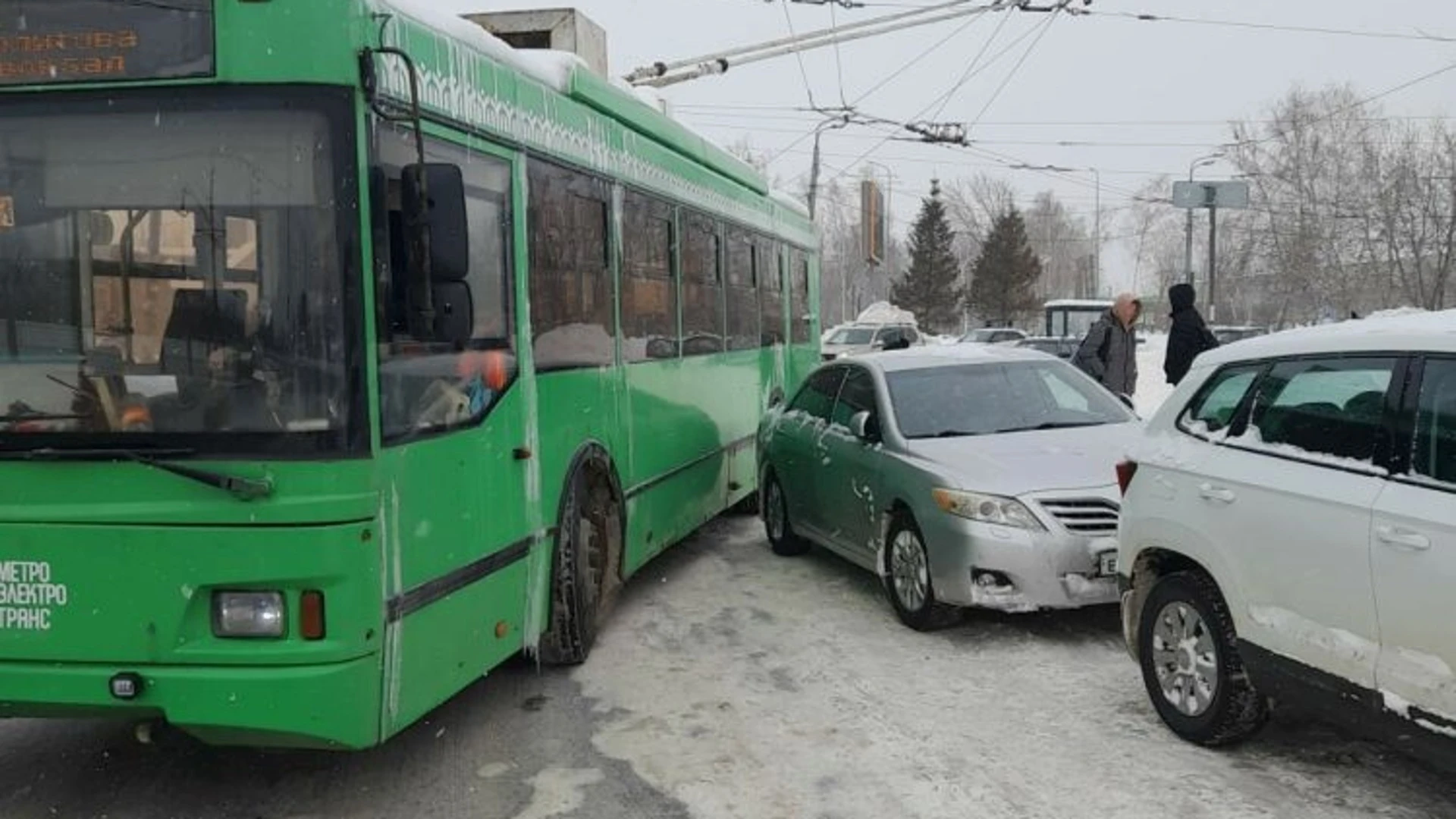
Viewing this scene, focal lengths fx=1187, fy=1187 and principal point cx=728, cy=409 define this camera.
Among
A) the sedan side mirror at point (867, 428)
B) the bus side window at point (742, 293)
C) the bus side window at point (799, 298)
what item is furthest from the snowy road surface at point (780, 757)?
the bus side window at point (799, 298)

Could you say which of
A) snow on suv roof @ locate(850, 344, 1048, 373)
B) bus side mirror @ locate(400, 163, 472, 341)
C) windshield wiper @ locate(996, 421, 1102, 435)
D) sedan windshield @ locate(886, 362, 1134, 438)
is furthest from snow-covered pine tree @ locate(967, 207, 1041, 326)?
bus side mirror @ locate(400, 163, 472, 341)

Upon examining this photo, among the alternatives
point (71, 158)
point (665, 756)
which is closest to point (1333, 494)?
point (665, 756)

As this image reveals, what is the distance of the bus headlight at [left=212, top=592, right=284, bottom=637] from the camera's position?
381 centimetres

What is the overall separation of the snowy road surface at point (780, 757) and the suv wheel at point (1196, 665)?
0.12 m

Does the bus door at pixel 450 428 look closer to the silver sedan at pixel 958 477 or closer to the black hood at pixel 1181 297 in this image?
the silver sedan at pixel 958 477

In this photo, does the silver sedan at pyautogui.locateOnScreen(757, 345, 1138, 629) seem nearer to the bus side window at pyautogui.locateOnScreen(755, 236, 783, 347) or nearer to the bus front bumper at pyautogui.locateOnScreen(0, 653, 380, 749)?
the bus side window at pyautogui.locateOnScreen(755, 236, 783, 347)

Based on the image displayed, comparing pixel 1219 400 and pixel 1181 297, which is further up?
pixel 1181 297

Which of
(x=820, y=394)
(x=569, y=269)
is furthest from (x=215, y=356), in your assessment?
(x=820, y=394)

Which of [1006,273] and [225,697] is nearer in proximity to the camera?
[225,697]

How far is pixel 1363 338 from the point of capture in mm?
4199

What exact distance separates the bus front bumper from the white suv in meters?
3.16

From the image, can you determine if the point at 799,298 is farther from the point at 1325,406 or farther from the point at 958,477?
the point at 1325,406

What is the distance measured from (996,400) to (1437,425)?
4021 mm

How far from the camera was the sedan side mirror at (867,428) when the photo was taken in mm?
7566
